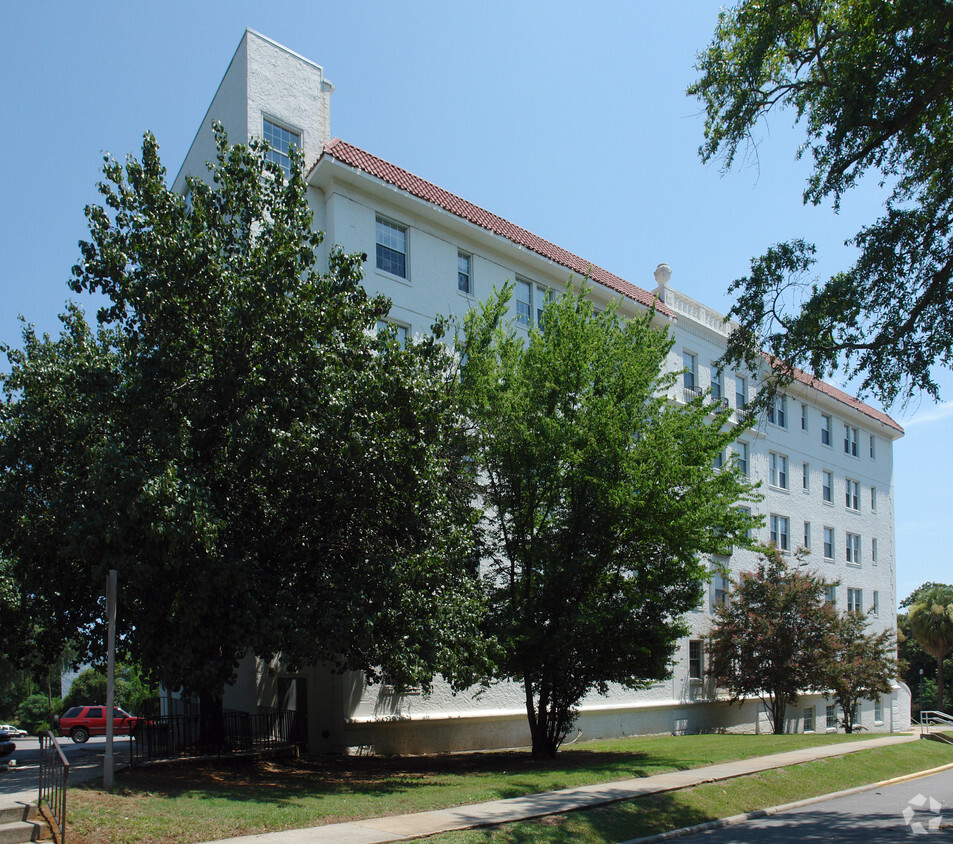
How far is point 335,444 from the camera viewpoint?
14.0 meters

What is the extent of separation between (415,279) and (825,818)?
17.0 m

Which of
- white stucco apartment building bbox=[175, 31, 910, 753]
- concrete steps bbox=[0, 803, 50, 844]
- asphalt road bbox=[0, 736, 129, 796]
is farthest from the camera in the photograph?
white stucco apartment building bbox=[175, 31, 910, 753]

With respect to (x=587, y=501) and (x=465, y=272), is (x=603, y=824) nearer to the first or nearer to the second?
(x=587, y=501)

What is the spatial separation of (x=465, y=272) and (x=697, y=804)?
17.3 metres

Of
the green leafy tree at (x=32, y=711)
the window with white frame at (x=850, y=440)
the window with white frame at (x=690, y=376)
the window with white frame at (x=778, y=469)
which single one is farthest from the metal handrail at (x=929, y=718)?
the green leafy tree at (x=32, y=711)

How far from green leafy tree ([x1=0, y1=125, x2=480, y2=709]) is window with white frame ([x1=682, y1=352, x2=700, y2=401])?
20797 mm

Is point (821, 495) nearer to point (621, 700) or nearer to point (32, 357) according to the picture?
point (621, 700)

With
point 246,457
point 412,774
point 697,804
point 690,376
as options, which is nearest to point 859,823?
point 697,804

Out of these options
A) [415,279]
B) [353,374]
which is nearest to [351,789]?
[353,374]

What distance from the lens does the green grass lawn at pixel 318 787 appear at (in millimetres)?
9953

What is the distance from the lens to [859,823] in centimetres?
1304

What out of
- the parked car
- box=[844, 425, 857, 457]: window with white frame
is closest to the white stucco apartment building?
box=[844, 425, 857, 457]: window with white frame

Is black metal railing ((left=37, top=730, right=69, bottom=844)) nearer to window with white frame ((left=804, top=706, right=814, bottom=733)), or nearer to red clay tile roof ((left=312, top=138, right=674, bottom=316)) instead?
red clay tile roof ((left=312, top=138, right=674, bottom=316))

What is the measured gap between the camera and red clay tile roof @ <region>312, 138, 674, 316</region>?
23344 millimetres
